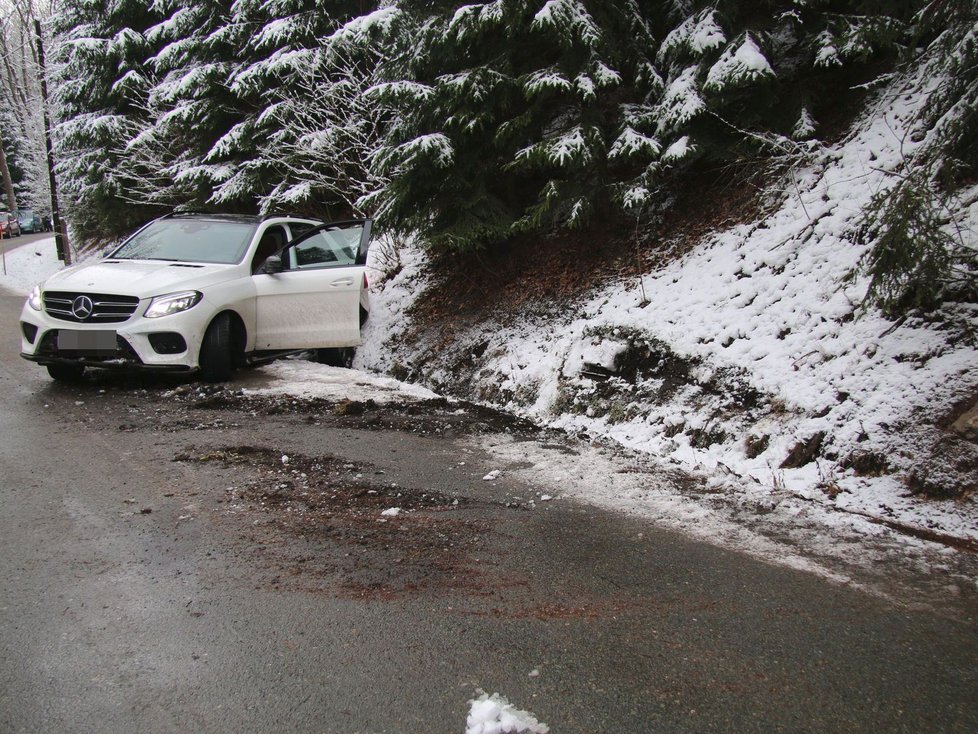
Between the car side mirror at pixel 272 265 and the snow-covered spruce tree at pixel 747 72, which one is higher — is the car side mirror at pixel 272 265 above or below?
below

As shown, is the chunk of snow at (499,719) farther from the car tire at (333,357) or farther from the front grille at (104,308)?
the car tire at (333,357)

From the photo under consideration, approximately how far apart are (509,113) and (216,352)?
4139 mm

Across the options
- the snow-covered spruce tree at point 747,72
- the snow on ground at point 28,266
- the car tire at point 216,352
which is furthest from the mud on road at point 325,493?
the snow on ground at point 28,266

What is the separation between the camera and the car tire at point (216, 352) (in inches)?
277

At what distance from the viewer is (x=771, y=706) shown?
245 cm

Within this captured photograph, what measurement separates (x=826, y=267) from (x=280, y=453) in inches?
189

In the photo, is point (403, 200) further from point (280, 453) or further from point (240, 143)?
point (240, 143)

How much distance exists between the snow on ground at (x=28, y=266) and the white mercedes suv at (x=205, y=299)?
38.9 ft

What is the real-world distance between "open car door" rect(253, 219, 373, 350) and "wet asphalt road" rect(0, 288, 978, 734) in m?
3.49

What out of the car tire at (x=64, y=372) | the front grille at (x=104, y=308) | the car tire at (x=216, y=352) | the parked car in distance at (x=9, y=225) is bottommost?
the car tire at (x=64, y=372)

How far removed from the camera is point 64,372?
7125 millimetres

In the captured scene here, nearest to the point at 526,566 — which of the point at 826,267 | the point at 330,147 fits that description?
the point at 826,267

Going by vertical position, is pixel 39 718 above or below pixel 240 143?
below

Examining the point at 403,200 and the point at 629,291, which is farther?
the point at 403,200
